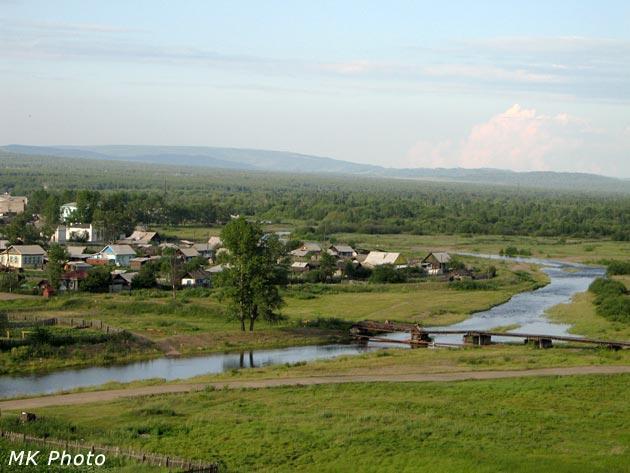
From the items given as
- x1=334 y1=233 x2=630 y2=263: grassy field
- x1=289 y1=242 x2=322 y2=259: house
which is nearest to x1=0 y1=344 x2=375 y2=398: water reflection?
x1=289 y1=242 x2=322 y2=259: house

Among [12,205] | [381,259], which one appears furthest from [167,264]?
[12,205]

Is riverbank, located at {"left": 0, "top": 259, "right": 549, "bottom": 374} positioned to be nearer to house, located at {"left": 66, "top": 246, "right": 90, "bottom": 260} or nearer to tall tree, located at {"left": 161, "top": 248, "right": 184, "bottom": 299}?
tall tree, located at {"left": 161, "top": 248, "right": 184, "bottom": 299}

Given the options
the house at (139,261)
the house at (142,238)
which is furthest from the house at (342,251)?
the house at (142,238)

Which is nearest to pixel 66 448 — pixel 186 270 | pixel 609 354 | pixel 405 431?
pixel 405 431

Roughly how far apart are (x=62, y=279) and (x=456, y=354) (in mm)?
26907

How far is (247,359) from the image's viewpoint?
139 ft

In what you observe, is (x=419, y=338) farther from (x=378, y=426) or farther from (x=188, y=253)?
(x=188, y=253)

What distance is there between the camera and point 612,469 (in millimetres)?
22938

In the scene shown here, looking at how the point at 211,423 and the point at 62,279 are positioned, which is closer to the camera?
the point at 211,423

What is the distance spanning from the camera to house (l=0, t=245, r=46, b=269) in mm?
68188

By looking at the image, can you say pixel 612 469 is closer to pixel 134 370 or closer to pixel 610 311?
pixel 134 370

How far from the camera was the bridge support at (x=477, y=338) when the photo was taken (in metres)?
46.2

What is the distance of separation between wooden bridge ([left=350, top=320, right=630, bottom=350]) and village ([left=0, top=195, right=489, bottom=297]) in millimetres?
12959

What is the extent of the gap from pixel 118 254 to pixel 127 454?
50032 mm
